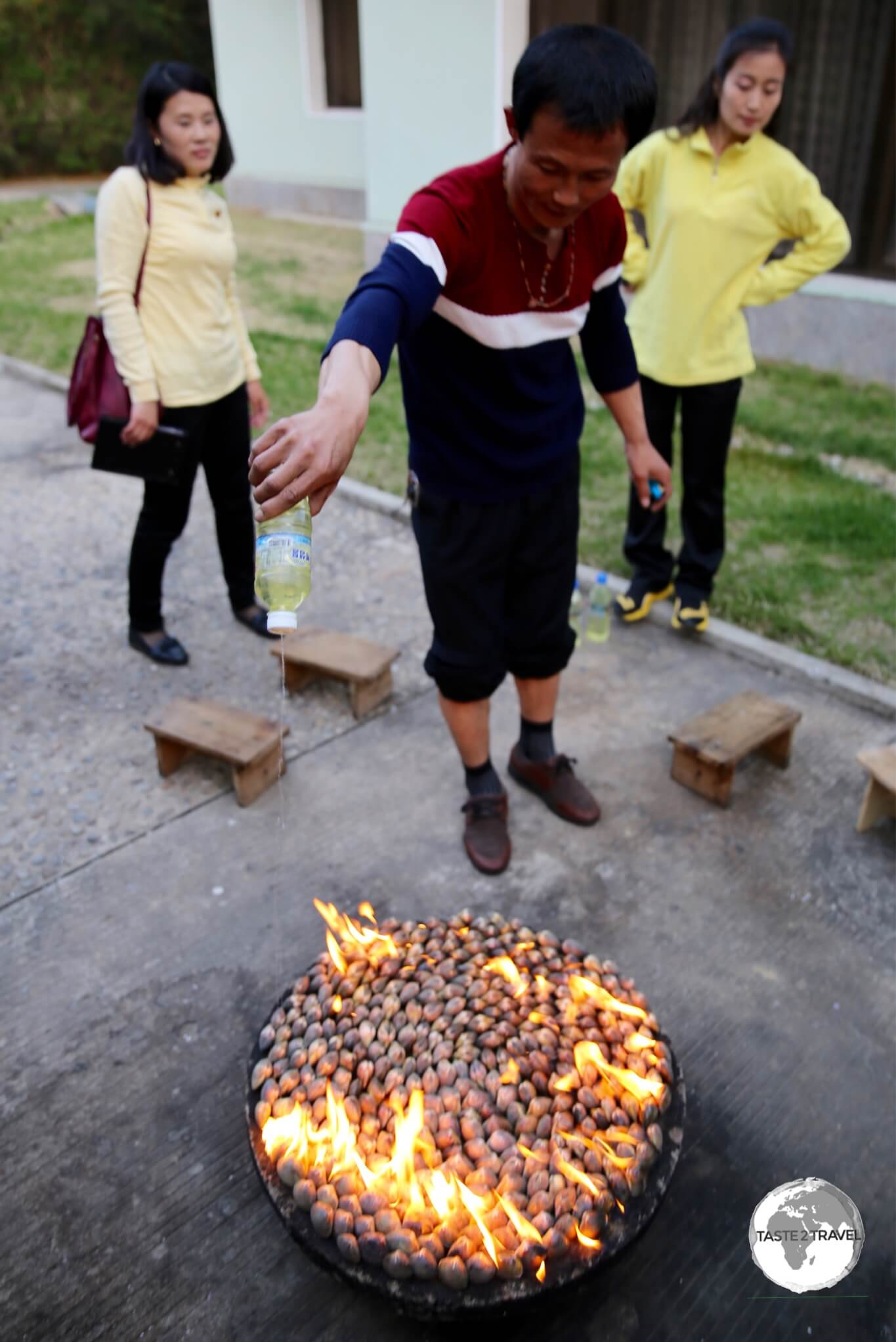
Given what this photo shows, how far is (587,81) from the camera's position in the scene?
6.13 feet

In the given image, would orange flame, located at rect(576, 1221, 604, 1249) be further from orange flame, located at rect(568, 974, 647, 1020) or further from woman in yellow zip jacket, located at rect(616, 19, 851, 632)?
woman in yellow zip jacket, located at rect(616, 19, 851, 632)

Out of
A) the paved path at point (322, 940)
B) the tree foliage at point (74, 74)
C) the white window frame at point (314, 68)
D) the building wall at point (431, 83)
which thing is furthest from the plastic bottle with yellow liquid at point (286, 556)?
the tree foliage at point (74, 74)

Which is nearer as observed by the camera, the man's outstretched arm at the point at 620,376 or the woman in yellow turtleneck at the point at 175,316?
the man's outstretched arm at the point at 620,376

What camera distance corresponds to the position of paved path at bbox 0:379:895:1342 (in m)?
2.01

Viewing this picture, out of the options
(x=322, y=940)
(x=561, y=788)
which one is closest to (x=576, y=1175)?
(x=322, y=940)

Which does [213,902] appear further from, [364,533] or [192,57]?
[192,57]

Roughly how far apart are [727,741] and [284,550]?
2.19 metres

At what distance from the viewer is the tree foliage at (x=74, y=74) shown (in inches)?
859

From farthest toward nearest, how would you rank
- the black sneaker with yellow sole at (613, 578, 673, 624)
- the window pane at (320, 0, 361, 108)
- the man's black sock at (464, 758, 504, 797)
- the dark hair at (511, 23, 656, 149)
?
the window pane at (320, 0, 361, 108) < the black sneaker with yellow sole at (613, 578, 673, 624) < the man's black sock at (464, 758, 504, 797) < the dark hair at (511, 23, 656, 149)

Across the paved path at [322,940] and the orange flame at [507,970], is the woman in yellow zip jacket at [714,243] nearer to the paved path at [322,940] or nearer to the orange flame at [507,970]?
the paved path at [322,940]

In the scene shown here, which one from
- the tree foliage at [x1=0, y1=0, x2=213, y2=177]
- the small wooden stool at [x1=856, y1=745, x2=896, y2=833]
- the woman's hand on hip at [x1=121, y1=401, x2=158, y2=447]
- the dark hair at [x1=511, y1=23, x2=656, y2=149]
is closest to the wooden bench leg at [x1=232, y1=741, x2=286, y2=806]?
the woman's hand on hip at [x1=121, y1=401, x2=158, y2=447]

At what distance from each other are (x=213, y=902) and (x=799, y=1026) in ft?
5.51

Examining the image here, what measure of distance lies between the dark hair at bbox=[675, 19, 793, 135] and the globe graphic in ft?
11.6

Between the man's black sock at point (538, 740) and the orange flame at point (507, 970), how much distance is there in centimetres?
115
